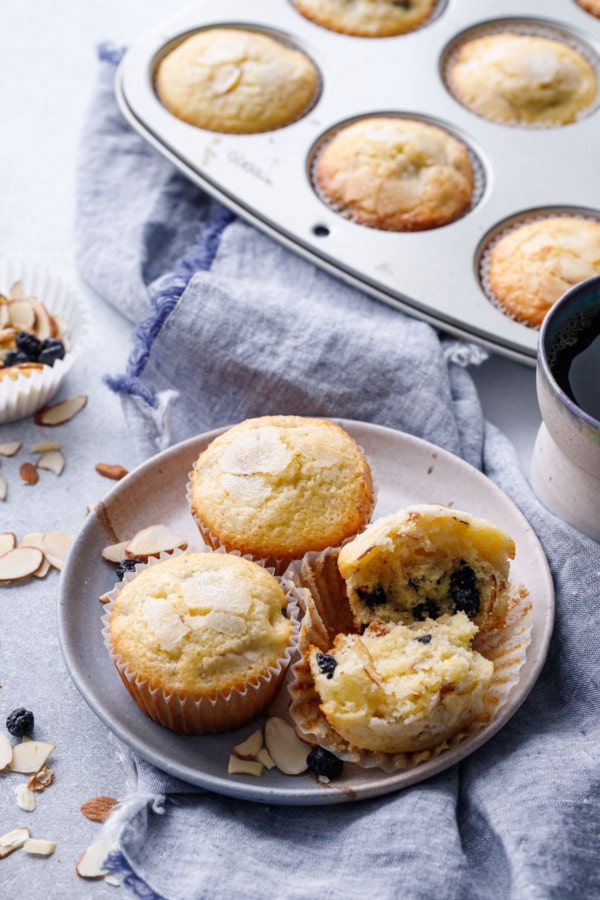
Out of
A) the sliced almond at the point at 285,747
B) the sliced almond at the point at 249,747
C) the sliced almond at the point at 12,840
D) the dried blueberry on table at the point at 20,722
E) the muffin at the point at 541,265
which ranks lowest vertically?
the sliced almond at the point at 12,840

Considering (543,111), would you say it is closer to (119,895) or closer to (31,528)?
(31,528)

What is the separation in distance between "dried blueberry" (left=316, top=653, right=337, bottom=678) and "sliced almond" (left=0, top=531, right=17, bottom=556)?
1008mm

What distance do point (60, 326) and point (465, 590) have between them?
1626 mm

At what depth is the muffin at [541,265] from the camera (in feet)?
→ 9.70

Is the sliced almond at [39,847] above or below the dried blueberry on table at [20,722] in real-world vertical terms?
below

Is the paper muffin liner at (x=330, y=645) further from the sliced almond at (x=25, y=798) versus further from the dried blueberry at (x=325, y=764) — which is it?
the sliced almond at (x=25, y=798)

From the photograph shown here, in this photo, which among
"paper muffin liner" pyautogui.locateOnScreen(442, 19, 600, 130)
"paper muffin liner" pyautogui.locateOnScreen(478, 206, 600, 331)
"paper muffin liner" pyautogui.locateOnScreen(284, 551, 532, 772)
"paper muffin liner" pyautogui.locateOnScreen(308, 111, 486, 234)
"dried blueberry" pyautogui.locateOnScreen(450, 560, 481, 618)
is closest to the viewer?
"paper muffin liner" pyautogui.locateOnScreen(284, 551, 532, 772)

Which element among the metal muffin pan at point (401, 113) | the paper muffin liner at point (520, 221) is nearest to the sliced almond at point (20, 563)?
the metal muffin pan at point (401, 113)

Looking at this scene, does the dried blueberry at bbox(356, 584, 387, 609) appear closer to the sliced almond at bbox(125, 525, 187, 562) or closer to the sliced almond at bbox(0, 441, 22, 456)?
the sliced almond at bbox(125, 525, 187, 562)

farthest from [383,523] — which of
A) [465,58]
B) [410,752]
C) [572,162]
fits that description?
[465,58]

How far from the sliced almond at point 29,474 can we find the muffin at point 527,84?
2.01 metres

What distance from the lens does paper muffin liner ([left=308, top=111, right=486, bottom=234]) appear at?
3.24 metres

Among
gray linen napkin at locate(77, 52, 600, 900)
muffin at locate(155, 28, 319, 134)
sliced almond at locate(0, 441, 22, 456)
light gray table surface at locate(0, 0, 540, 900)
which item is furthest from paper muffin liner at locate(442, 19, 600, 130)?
sliced almond at locate(0, 441, 22, 456)

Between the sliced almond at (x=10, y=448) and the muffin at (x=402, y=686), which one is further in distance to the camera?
the sliced almond at (x=10, y=448)
